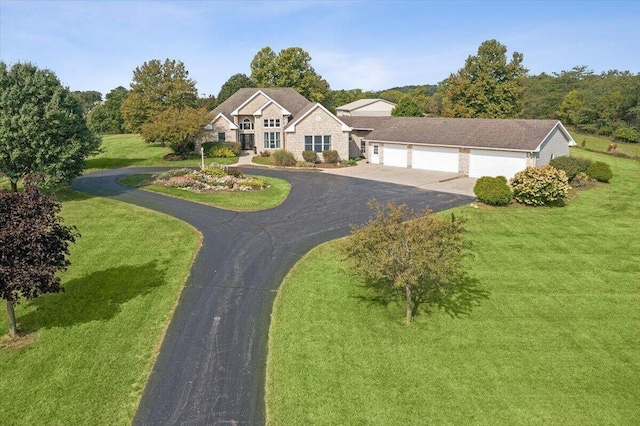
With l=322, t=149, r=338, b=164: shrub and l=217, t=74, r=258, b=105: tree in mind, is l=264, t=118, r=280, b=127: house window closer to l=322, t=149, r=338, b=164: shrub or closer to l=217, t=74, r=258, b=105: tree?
l=322, t=149, r=338, b=164: shrub

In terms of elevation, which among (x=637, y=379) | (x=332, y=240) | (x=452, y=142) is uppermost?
(x=452, y=142)

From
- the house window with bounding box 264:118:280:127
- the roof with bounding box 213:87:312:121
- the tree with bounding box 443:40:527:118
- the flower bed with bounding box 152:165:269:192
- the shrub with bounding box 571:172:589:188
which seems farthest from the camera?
the tree with bounding box 443:40:527:118

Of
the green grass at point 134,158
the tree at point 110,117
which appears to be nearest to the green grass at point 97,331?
the green grass at point 134,158

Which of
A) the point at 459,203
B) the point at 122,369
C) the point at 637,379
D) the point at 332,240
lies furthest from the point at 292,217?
the point at 637,379

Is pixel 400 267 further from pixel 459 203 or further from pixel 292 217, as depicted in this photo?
pixel 459 203

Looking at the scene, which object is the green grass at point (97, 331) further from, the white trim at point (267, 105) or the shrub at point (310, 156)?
the white trim at point (267, 105)

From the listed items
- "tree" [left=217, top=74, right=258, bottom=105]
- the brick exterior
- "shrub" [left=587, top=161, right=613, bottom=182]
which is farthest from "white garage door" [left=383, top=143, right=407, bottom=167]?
"tree" [left=217, top=74, right=258, bottom=105]

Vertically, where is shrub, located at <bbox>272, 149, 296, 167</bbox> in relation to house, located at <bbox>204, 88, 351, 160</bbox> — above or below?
below

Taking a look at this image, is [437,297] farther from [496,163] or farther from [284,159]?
[284,159]
